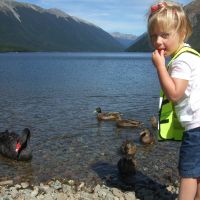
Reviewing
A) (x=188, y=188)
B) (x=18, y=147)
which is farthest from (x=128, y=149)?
(x=188, y=188)

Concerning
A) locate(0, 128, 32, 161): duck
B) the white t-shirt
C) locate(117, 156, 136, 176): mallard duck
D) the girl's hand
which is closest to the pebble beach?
locate(117, 156, 136, 176): mallard duck

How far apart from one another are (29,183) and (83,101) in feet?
60.1

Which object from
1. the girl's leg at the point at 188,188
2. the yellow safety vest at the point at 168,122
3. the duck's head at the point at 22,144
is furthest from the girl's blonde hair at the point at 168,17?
the duck's head at the point at 22,144

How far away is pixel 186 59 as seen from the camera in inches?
195

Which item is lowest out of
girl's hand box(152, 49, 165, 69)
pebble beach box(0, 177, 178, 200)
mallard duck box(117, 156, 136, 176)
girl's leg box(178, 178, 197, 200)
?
pebble beach box(0, 177, 178, 200)

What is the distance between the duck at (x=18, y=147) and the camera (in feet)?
43.8

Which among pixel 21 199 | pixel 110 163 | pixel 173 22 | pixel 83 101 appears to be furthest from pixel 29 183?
pixel 83 101

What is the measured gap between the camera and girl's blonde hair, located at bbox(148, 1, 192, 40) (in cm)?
490

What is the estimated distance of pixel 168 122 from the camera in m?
5.46

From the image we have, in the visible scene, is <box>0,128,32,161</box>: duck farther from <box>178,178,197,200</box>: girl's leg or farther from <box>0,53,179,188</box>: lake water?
<box>178,178,197,200</box>: girl's leg

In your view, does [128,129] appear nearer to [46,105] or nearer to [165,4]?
[46,105]

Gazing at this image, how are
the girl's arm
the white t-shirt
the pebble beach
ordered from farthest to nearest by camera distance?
the pebble beach → the white t-shirt → the girl's arm

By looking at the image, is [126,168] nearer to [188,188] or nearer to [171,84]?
[188,188]

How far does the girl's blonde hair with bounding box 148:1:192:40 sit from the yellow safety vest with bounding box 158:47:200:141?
37.2 inches
